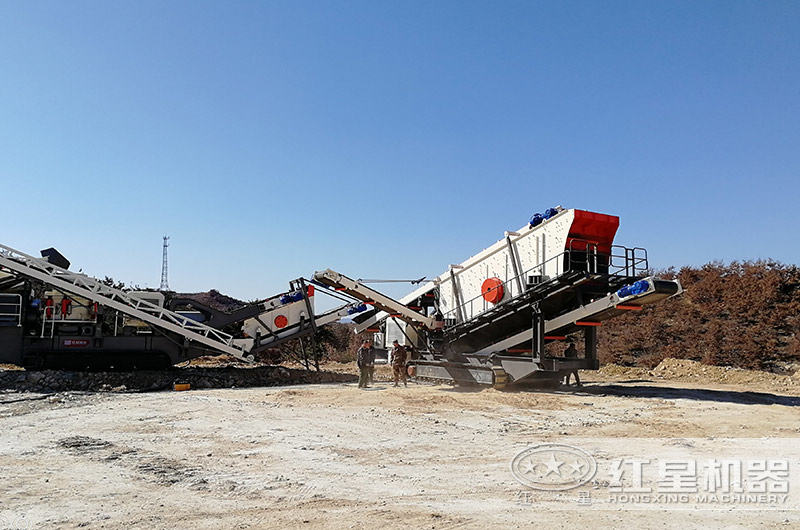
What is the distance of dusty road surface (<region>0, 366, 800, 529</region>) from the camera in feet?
18.0

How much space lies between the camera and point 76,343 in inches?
688

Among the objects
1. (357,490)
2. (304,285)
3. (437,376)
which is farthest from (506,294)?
(357,490)

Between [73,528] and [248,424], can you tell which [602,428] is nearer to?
[248,424]

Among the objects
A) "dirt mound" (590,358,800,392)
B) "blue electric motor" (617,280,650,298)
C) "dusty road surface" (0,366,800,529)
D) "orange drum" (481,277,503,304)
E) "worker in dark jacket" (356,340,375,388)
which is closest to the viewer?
"dusty road surface" (0,366,800,529)

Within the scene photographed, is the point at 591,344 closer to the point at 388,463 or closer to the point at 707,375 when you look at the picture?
the point at 707,375

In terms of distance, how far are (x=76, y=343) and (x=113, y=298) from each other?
1.73m

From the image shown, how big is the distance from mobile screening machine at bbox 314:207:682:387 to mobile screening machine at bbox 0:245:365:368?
379 cm

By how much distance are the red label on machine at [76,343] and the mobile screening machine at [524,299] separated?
21.7 ft

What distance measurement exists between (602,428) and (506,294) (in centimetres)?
618

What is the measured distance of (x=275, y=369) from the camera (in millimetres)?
20391

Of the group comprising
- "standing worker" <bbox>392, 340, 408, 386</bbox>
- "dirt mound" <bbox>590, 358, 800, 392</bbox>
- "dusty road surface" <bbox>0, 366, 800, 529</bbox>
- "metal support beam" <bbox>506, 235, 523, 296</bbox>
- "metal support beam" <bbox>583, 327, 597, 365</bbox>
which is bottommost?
"dusty road surface" <bbox>0, 366, 800, 529</bbox>

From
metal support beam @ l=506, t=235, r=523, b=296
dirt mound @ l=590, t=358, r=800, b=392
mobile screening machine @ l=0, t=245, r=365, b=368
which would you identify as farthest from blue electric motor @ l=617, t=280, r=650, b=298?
mobile screening machine @ l=0, t=245, r=365, b=368

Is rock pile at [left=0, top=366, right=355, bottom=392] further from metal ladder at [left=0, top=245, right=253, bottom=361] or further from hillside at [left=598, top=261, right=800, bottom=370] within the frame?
hillside at [left=598, top=261, right=800, bottom=370]

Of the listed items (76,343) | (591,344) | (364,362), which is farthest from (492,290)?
(76,343)
